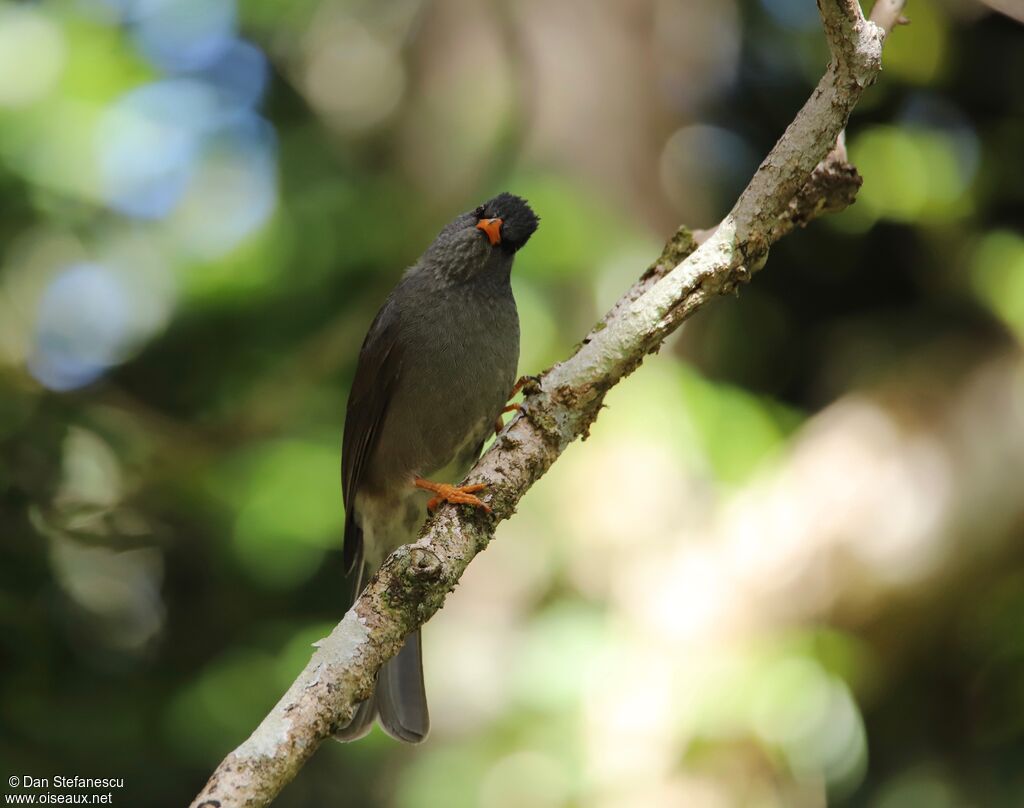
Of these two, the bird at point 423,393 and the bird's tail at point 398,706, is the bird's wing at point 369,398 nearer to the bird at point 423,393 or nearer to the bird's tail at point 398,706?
the bird at point 423,393

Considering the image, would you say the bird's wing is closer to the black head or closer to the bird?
the bird

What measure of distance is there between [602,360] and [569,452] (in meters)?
2.38

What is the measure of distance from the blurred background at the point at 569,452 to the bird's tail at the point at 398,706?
2.69 ft

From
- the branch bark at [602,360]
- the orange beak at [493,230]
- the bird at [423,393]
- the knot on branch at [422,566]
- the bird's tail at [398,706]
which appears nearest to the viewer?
the branch bark at [602,360]

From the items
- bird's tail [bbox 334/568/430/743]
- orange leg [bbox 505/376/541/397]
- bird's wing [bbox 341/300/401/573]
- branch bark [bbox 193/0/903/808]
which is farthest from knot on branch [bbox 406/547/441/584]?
bird's wing [bbox 341/300/401/573]

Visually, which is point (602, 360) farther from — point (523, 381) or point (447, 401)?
point (447, 401)

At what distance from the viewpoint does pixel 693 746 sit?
449 centimetres

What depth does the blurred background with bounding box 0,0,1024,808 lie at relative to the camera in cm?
466

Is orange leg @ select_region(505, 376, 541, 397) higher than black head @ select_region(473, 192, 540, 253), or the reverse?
black head @ select_region(473, 192, 540, 253)

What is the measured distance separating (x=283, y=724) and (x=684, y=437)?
2921 millimetres

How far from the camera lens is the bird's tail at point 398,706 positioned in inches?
146

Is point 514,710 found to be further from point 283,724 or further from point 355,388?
point 283,724

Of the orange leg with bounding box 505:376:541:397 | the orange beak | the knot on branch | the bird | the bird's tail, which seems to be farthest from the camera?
the orange beak

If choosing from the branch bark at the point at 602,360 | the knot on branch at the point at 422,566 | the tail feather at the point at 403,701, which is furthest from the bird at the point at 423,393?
the knot on branch at the point at 422,566
